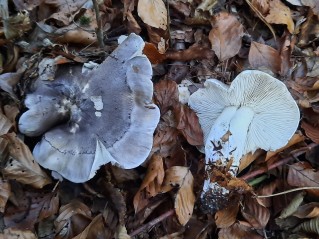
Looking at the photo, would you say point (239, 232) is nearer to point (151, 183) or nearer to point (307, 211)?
point (307, 211)

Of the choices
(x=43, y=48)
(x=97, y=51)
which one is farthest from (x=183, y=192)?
(x=43, y=48)

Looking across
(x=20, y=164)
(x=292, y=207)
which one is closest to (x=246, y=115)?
(x=292, y=207)

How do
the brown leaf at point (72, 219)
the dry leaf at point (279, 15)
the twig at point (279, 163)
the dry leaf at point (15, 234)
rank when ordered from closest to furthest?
1. the dry leaf at point (15, 234)
2. the brown leaf at point (72, 219)
3. the twig at point (279, 163)
4. the dry leaf at point (279, 15)

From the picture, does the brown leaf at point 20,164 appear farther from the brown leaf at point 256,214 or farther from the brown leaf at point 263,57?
the brown leaf at point 263,57

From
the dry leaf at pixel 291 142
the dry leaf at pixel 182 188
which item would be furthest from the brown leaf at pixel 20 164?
the dry leaf at pixel 291 142

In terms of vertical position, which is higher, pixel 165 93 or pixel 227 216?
pixel 165 93

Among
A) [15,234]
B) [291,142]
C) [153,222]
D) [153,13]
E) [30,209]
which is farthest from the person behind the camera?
[153,13]

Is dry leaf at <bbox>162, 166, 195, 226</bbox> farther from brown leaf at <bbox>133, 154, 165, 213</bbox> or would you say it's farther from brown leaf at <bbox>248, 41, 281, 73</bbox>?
brown leaf at <bbox>248, 41, 281, 73</bbox>
